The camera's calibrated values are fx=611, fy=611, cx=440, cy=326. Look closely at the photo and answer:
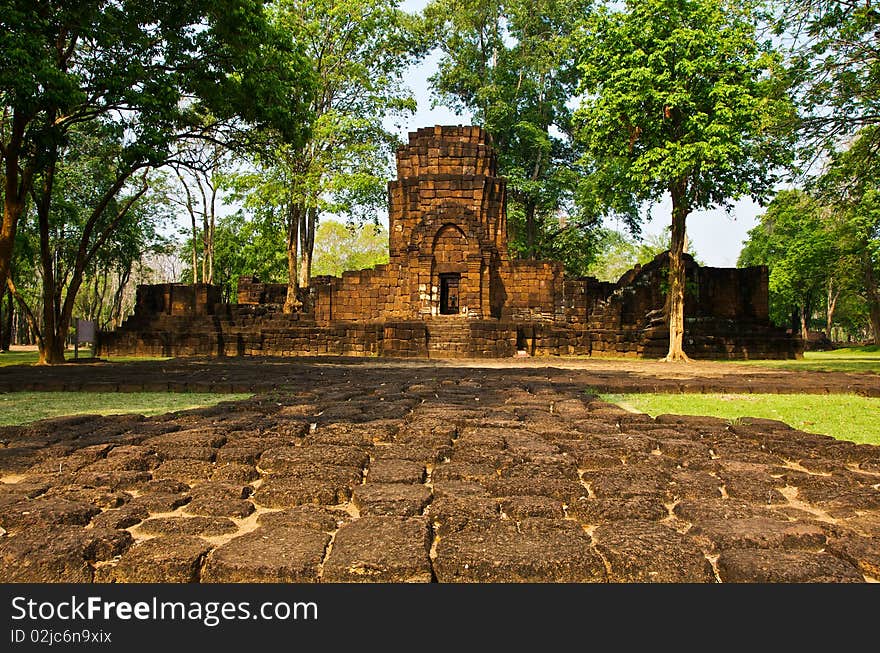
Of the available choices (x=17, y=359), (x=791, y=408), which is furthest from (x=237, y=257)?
(x=791, y=408)

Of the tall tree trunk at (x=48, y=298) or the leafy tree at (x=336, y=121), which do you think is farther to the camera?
the leafy tree at (x=336, y=121)

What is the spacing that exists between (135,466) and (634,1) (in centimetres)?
1798

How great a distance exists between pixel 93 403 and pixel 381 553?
6.09m

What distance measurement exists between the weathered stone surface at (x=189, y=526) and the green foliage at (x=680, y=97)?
1540cm

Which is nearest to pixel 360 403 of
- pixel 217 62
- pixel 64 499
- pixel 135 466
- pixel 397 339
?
pixel 135 466

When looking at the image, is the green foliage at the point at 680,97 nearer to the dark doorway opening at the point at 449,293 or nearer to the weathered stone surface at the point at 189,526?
the dark doorway opening at the point at 449,293

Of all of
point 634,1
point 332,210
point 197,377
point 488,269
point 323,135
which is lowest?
point 197,377

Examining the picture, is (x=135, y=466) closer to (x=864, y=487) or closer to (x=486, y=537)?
(x=486, y=537)

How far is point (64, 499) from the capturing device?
2.97 metres

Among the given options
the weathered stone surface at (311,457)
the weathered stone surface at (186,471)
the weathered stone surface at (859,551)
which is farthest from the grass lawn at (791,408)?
the weathered stone surface at (186,471)

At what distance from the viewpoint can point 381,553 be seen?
2.26 meters

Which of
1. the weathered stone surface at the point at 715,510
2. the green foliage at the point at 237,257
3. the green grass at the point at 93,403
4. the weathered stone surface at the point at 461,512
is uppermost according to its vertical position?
the green foliage at the point at 237,257

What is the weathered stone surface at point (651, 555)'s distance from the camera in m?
2.15

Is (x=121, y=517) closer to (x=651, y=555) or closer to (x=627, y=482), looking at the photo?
(x=651, y=555)
